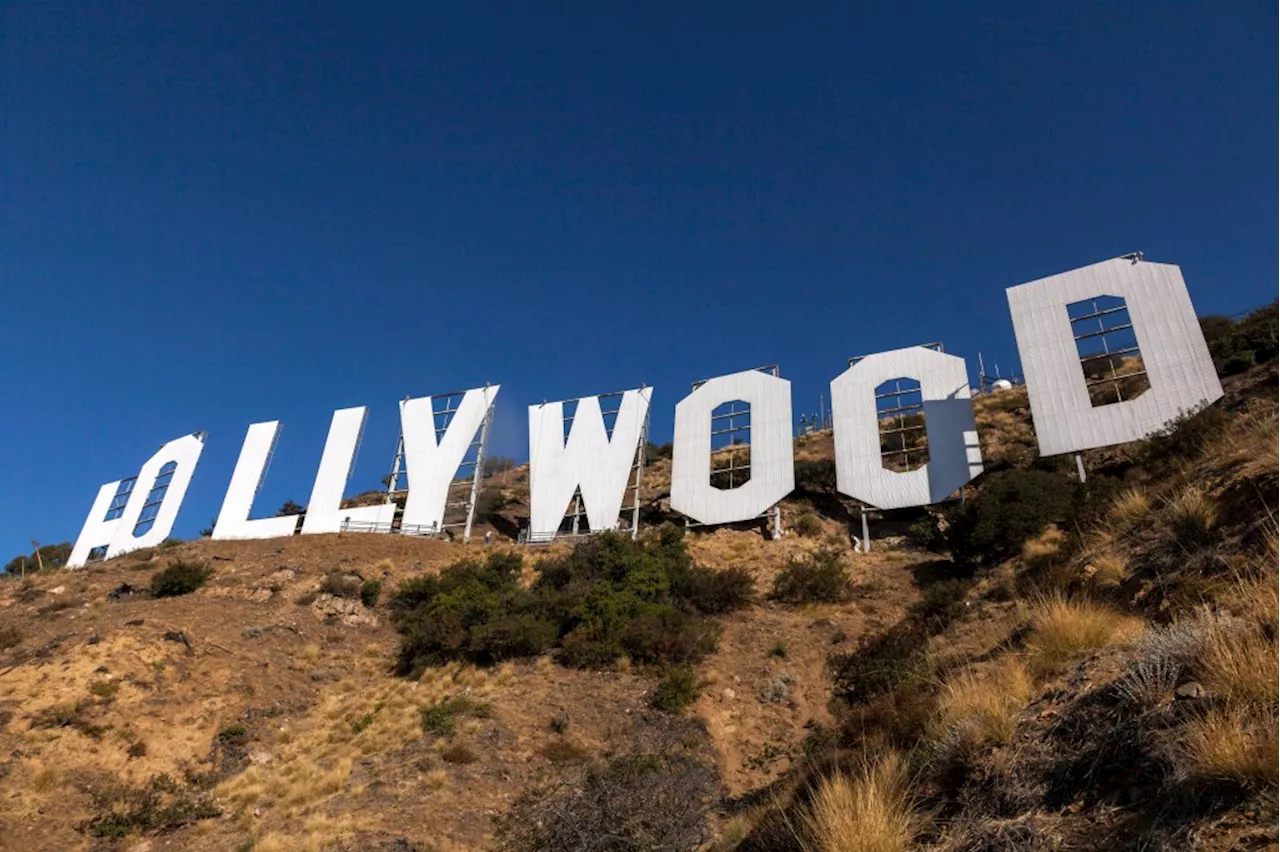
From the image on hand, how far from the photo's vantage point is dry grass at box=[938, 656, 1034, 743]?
19.1ft

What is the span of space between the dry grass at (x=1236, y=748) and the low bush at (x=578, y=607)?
14.5 meters

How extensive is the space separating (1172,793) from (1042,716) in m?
1.67

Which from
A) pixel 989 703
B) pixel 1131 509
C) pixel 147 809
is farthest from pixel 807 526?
pixel 989 703

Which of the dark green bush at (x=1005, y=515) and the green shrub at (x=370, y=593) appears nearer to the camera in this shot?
the dark green bush at (x=1005, y=515)

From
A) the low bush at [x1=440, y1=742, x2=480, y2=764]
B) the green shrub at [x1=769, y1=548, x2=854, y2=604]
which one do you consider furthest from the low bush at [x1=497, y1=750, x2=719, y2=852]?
the green shrub at [x1=769, y1=548, x2=854, y2=604]

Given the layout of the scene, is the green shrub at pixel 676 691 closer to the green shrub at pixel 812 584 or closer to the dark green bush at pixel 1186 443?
the green shrub at pixel 812 584

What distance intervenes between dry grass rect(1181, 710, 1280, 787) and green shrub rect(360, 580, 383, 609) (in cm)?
2375

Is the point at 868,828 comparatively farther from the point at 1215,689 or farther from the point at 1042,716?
the point at 1215,689

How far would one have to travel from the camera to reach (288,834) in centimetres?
1236

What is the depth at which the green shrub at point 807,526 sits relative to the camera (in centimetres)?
2970

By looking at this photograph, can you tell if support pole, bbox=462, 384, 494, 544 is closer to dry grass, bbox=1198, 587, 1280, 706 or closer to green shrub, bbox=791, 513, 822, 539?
green shrub, bbox=791, 513, 822, 539

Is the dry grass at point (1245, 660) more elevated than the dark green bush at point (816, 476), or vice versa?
the dark green bush at point (816, 476)

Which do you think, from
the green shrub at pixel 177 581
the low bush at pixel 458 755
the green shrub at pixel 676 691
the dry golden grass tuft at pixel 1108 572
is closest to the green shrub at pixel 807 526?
the green shrub at pixel 676 691

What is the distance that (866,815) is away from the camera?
541cm
